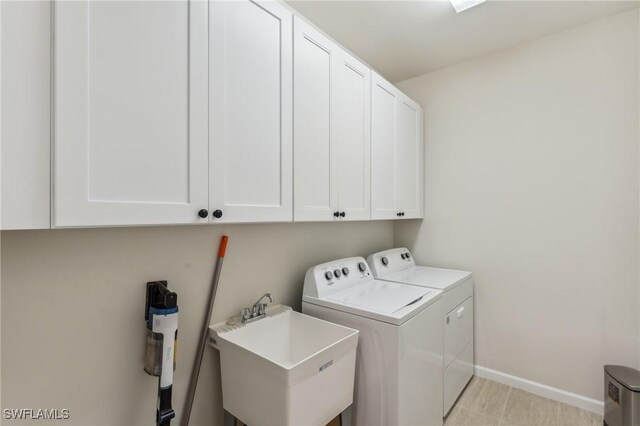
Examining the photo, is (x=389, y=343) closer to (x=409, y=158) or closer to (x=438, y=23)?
(x=409, y=158)

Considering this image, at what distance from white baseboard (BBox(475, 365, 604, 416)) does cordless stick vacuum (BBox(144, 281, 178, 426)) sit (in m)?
2.32

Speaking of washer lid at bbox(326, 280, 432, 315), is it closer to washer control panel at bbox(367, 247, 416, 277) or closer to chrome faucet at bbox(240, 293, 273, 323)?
washer control panel at bbox(367, 247, 416, 277)

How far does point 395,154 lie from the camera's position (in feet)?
7.41

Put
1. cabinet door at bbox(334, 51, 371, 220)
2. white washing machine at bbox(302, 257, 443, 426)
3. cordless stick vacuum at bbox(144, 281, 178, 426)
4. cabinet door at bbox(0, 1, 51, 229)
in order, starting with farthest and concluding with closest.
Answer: cabinet door at bbox(334, 51, 371, 220) < white washing machine at bbox(302, 257, 443, 426) < cordless stick vacuum at bbox(144, 281, 178, 426) < cabinet door at bbox(0, 1, 51, 229)

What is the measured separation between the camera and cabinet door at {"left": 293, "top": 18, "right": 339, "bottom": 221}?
4.79 feet

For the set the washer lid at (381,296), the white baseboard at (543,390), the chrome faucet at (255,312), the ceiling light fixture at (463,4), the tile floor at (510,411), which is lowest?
the tile floor at (510,411)

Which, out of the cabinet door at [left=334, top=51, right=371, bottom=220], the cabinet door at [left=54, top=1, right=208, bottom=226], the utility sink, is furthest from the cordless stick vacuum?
the cabinet door at [left=334, top=51, right=371, bottom=220]

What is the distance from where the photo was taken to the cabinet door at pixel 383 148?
2.01 meters

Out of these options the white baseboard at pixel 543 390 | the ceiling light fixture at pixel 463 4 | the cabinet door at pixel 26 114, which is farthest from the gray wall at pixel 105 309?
the white baseboard at pixel 543 390

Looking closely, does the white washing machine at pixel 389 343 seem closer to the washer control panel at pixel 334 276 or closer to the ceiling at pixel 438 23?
the washer control panel at pixel 334 276

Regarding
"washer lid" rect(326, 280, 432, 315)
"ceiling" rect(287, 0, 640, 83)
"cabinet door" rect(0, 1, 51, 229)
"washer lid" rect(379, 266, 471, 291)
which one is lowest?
"washer lid" rect(326, 280, 432, 315)

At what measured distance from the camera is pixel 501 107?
2359mm

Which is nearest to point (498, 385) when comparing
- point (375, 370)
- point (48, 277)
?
point (375, 370)

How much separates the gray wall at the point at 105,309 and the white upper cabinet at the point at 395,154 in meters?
0.91
